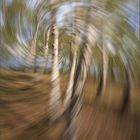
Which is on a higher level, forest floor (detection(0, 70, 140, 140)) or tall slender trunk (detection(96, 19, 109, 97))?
tall slender trunk (detection(96, 19, 109, 97))

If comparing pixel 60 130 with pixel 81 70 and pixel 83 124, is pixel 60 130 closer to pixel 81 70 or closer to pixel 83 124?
pixel 83 124

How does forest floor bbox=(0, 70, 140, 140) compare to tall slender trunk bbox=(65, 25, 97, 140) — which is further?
forest floor bbox=(0, 70, 140, 140)

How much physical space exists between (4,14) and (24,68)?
1341 cm

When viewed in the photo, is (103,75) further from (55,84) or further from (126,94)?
(55,84)

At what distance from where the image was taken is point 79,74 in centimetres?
576

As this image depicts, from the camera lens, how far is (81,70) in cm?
578

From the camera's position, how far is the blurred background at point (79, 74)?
6.20 metres

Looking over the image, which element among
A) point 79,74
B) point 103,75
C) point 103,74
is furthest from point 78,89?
point 103,74

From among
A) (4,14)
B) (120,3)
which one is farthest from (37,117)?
(4,14)

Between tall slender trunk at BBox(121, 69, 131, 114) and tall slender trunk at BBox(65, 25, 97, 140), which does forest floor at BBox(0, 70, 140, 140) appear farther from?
tall slender trunk at BBox(65, 25, 97, 140)

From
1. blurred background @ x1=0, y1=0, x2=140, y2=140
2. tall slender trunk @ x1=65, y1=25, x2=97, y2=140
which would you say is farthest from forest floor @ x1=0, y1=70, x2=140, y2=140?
tall slender trunk @ x1=65, y1=25, x2=97, y2=140

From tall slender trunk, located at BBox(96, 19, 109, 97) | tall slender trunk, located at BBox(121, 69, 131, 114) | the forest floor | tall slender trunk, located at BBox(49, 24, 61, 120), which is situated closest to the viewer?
tall slender trunk, located at BBox(49, 24, 61, 120)

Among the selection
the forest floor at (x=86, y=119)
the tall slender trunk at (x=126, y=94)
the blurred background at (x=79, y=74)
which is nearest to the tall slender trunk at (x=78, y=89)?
the blurred background at (x=79, y=74)

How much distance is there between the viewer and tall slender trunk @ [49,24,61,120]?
26.6 feet
